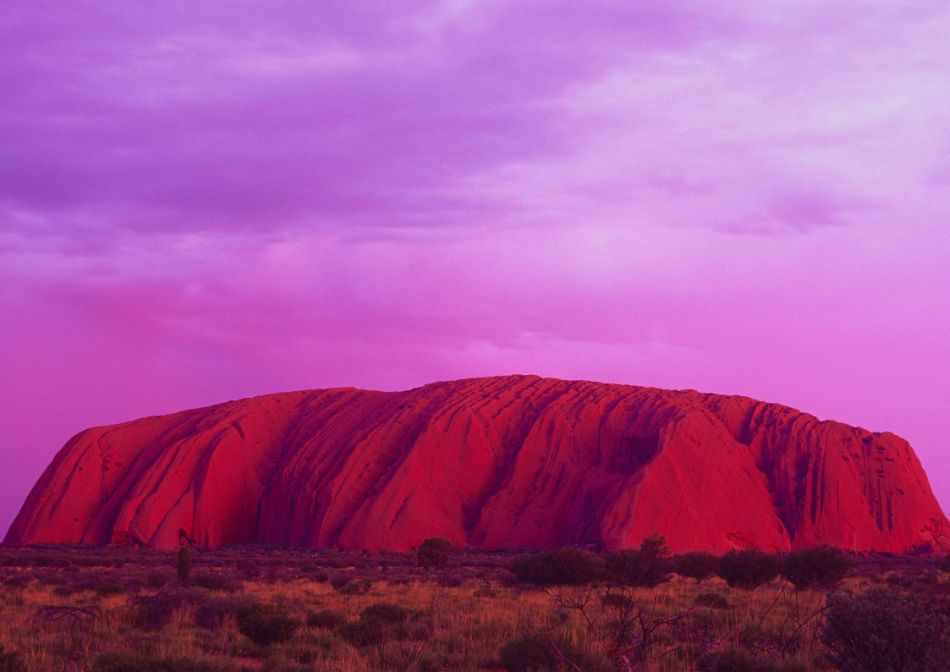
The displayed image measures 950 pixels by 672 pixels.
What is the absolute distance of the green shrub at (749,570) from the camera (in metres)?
28.4

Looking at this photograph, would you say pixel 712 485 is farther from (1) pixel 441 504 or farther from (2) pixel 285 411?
(2) pixel 285 411

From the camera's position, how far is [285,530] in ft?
220

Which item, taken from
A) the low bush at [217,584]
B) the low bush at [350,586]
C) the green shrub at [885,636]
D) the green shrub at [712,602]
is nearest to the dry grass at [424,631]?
the green shrub at [712,602]

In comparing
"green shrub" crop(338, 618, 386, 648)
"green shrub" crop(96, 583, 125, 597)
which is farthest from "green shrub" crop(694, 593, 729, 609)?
"green shrub" crop(96, 583, 125, 597)

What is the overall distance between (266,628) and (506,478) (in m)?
52.1

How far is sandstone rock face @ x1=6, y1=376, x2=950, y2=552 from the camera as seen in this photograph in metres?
59.7

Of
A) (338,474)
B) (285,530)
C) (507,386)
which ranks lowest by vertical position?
(285,530)

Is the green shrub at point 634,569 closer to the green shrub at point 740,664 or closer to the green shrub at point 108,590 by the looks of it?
the green shrub at point 108,590

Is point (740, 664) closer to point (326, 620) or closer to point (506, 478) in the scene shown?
point (326, 620)

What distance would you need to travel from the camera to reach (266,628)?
45.9ft

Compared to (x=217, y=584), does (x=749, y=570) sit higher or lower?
higher

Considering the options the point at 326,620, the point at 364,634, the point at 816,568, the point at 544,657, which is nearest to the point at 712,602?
the point at 816,568

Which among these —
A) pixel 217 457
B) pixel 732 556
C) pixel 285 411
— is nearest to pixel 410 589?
pixel 732 556

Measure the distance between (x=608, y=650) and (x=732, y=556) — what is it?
2093 centimetres
